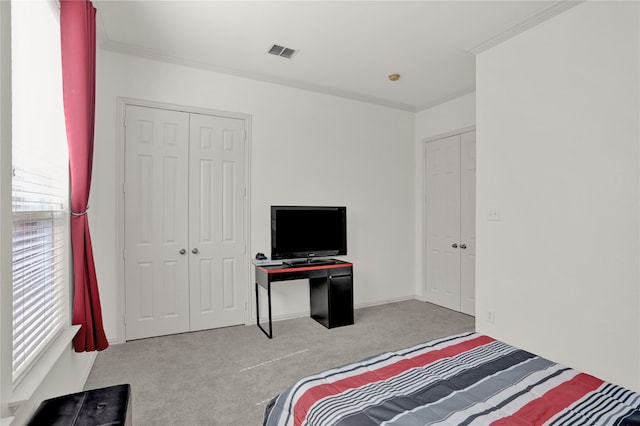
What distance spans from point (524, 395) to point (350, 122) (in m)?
3.75

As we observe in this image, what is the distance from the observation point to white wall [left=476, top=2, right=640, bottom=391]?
2.19 m

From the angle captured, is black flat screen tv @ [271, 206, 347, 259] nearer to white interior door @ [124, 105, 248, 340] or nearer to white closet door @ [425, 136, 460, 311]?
white interior door @ [124, 105, 248, 340]

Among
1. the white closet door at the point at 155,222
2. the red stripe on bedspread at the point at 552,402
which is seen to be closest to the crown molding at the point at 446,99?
the white closet door at the point at 155,222

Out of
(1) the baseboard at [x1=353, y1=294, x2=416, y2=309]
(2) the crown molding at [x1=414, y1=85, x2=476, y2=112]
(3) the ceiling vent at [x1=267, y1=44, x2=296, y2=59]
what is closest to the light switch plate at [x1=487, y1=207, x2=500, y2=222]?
(2) the crown molding at [x1=414, y1=85, x2=476, y2=112]

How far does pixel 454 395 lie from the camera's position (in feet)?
4.17

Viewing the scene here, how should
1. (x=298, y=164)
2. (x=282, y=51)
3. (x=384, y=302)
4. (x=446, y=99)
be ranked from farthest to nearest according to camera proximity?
1. (x=384, y=302)
2. (x=446, y=99)
3. (x=298, y=164)
4. (x=282, y=51)

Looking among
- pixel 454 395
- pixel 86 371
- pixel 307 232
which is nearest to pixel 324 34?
pixel 307 232

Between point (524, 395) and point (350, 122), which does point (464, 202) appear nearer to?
point (350, 122)

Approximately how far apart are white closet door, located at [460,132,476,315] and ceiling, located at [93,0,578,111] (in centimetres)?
81

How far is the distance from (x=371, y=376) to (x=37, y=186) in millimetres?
1965

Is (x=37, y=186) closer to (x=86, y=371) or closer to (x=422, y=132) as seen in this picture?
(x=86, y=371)

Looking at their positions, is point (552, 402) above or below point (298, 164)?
below

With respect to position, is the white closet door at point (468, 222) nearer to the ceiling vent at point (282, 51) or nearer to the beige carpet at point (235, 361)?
the beige carpet at point (235, 361)

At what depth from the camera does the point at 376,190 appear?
467 cm
